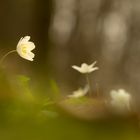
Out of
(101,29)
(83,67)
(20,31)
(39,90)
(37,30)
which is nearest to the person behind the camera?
(39,90)

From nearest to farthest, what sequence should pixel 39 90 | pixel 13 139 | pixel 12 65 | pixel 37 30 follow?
pixel 13 139, pixel 39 90, pixel 12 65, pixel 37 30

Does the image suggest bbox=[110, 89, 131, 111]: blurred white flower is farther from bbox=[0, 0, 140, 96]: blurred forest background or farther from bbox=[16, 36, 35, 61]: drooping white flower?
bbox=[0, 0, 140, 96]: blurred forest background

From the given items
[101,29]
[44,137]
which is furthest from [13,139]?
[101,29]

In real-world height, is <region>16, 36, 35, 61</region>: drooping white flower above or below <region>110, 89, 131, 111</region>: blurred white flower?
above

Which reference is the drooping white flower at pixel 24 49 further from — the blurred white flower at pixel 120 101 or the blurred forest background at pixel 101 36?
the blurred forest background at pixel 101 36

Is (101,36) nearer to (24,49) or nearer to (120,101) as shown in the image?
(24,49)

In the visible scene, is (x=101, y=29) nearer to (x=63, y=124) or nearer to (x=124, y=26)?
(x=124, y=26)

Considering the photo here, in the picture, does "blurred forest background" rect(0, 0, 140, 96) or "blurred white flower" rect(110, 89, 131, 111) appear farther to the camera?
"blurred forest background" rect(0, 0, 140, 96)

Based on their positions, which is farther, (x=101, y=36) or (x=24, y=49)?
(x=101, y=36)

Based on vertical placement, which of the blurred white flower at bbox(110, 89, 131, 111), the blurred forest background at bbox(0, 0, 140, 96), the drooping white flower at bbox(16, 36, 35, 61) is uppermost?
the blurred forest background at bbox(0, 0, 140, 96)

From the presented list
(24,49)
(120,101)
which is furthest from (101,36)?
(120,101)

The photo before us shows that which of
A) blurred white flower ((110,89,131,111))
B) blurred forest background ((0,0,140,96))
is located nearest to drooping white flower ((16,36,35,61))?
blurred white flower ((110,89,131,111))
